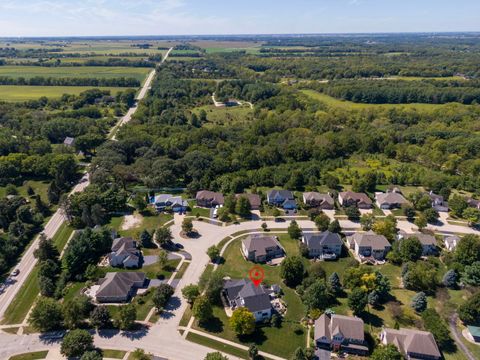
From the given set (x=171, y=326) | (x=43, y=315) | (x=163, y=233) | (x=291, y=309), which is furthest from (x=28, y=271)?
(x=291, y=309)

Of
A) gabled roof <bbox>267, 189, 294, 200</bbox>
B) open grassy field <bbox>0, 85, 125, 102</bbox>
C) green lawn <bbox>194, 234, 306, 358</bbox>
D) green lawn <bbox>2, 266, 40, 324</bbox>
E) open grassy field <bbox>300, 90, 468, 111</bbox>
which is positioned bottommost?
green lawn <bbox>194, 234, 306, 358</bbox>

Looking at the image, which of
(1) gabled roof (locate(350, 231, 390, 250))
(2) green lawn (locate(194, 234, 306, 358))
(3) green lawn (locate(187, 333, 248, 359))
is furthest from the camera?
(1) gabled roof (locate(350, 231, 390, 250))

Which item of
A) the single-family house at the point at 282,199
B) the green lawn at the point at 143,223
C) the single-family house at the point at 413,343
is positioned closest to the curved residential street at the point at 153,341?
the green lawn at the point at 143,223

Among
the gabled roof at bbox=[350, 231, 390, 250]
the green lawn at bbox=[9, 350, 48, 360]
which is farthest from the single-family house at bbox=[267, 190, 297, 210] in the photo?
the green lawn at bbox=[9, 350, 48, 360]

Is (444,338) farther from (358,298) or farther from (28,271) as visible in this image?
(28,271)

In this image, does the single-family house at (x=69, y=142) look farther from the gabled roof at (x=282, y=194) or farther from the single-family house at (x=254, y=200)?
the gabled roof at (x=282, y=194)

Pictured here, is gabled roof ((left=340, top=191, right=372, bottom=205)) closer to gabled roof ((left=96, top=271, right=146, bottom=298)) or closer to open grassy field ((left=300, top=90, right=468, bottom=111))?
gabled roof ((left=96, top=271, right=146, bottom=298))

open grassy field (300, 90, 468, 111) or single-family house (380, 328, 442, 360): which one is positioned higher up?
open grassy field (300, 90, 468, 111)
